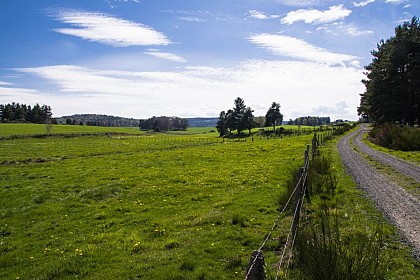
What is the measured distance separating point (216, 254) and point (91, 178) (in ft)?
67.0

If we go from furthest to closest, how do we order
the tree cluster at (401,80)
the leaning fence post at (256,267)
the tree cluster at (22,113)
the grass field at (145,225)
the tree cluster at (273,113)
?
1. the tree cluster at (22,113)
2. the tree cluster at (273,113)
3. the tree cluster at (401,80)
4. the grass field at (145,225)
5. the leaning fence post at (256,267)

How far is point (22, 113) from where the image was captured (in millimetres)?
177250

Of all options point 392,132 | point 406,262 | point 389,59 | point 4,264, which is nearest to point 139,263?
point 4,264

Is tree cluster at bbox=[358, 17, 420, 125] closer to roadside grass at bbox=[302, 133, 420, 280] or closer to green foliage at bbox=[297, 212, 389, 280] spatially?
roadside grass at bbox=[302, 133, 420, 280]

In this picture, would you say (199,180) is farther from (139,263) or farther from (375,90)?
(375,90)

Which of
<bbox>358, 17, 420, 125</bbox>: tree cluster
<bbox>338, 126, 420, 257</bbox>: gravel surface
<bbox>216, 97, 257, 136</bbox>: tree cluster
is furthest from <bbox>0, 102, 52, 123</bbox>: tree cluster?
<bbox>338, 126, 420, 257</bbox>: gravel surface

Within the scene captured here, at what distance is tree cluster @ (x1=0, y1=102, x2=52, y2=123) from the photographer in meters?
171

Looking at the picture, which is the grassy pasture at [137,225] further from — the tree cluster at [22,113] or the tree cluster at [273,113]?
the tree cluster at [22,113]

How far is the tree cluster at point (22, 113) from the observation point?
171m

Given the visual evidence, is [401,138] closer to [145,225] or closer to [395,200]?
[395,200]

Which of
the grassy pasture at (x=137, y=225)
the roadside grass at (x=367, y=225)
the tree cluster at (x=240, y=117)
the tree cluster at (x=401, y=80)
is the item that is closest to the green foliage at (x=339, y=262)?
the roadside grass at (x=367, y=225)

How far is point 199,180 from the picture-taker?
2441cm

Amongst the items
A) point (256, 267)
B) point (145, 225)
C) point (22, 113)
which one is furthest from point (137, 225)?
point (22, 113)

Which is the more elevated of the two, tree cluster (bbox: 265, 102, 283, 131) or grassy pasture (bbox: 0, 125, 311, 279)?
tree cluster (bbox: 265, 102, 283, 131)
